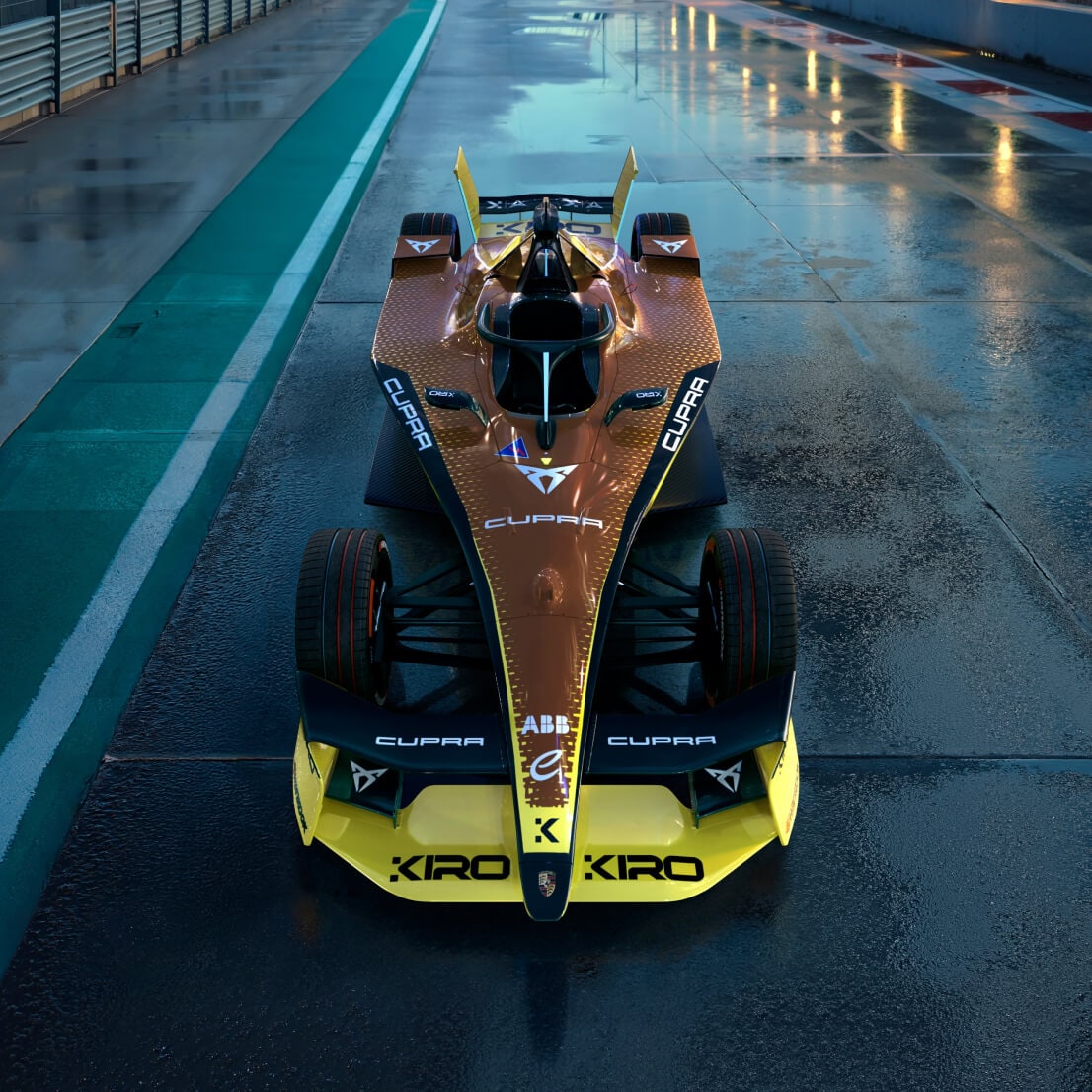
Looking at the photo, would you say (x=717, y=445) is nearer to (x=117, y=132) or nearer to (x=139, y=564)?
(x=139, y=564)

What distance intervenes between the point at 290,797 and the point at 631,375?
2.32 meters

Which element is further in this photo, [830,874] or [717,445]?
[717,445]

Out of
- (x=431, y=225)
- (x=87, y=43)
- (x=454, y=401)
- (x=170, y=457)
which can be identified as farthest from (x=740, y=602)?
(x=87, y=43)

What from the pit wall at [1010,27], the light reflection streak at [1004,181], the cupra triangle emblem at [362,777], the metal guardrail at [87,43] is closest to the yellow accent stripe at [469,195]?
the cupra triangle emblem at [362,777]

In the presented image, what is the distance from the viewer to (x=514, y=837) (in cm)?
350

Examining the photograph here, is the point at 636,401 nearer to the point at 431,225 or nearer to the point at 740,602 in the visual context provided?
the point at 740,602

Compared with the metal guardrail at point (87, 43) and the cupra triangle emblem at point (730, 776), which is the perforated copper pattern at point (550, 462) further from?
the metal guardrail at point (87, 43)

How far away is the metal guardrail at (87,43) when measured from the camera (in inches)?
580

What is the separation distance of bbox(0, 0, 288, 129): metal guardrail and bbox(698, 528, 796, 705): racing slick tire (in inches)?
528

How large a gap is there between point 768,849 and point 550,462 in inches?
63.1

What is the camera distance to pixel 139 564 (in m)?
5.47

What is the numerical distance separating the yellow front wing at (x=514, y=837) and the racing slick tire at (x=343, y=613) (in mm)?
302

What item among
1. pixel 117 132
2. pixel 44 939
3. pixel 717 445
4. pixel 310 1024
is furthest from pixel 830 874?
pixel 117 132

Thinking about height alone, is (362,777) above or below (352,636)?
below
